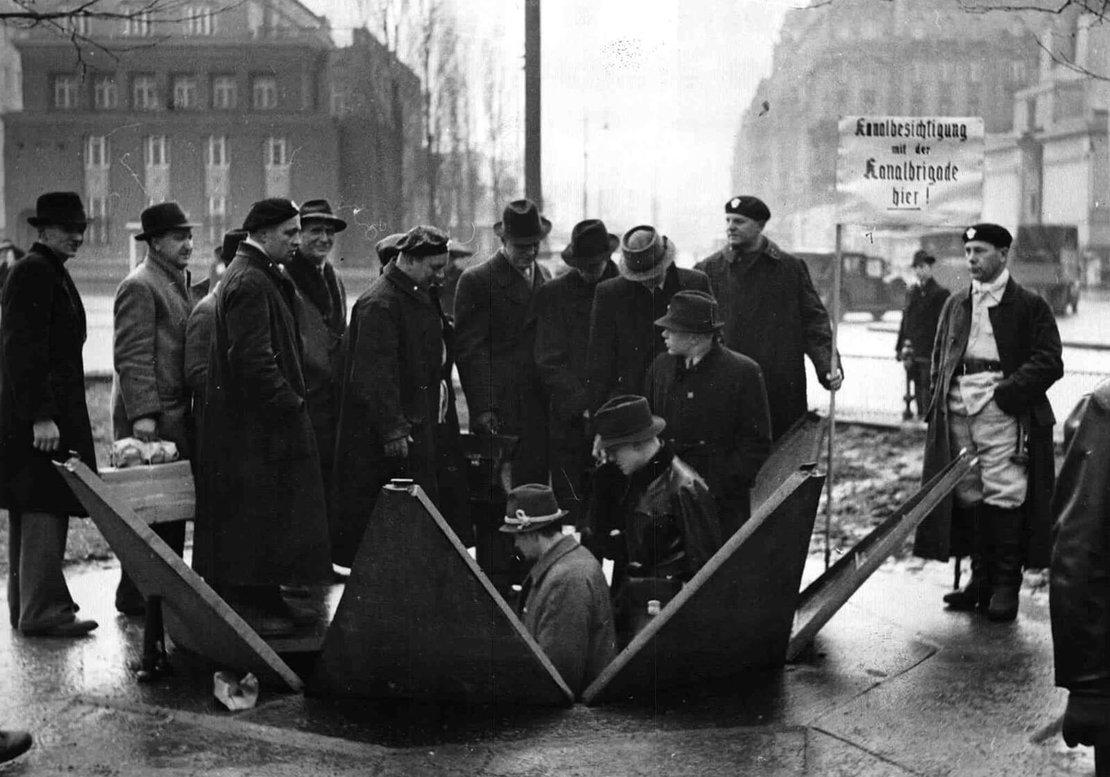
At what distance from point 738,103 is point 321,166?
352cm

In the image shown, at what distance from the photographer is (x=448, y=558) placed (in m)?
4.72

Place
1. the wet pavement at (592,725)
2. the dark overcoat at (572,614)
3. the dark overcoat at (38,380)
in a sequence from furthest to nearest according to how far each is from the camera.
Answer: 1. the dark overcoat at (38,380)
2. the dark overcoat at (572,614)
3. the wet pavement at (592,725)

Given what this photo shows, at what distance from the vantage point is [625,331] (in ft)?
23.7

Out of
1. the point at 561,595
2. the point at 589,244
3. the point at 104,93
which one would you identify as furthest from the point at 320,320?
the point at 104,93

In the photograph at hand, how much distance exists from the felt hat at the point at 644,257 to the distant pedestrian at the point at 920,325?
7.70 metres

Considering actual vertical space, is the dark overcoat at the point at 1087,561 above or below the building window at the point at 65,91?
below

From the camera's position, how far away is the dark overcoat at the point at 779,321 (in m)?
7.55

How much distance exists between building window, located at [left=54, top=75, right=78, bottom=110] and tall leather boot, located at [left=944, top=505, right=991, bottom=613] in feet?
21.9

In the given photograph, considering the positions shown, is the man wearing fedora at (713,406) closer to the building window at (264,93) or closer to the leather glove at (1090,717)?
the leather glove at (1090,717)

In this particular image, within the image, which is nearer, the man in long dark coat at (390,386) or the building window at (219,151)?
the man in long dark coat at (390,386)

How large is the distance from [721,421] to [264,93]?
4.84 metres

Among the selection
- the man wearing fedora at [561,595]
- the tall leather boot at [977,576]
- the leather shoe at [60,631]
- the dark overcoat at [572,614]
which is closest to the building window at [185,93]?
the leather shoe at [60,631]

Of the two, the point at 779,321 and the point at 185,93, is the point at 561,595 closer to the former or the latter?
the point at 779,321

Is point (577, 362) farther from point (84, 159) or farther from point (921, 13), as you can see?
point (921, 13)
